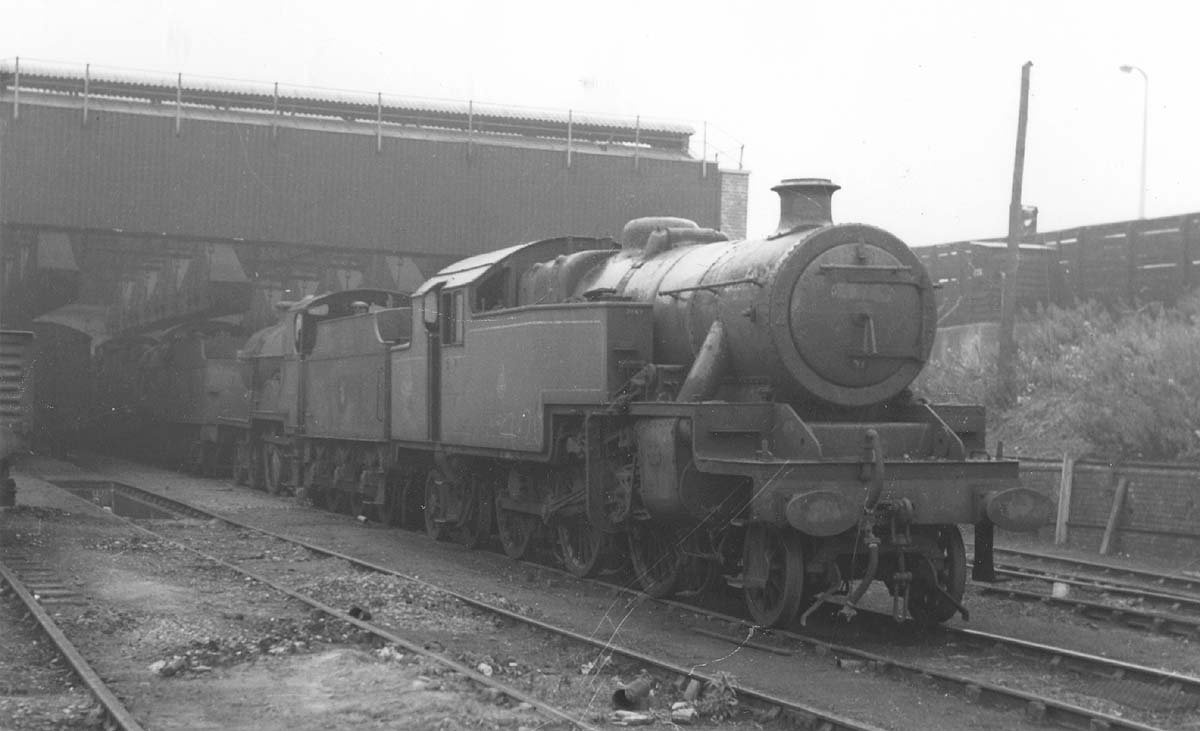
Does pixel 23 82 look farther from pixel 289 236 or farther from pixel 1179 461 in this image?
pixel 1179 461

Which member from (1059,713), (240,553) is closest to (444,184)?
(240,553)

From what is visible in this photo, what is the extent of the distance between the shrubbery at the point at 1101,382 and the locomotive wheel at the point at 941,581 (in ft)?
22.4

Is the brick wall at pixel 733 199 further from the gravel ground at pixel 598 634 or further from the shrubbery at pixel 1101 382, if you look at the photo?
the gravel ground at pixel 598 634

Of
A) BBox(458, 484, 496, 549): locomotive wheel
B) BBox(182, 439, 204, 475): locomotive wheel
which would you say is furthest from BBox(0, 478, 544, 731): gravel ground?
BBox(182, 439, 204, 475): locomotive wheel

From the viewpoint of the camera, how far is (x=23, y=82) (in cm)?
2998

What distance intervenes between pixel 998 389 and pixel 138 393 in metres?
22.9

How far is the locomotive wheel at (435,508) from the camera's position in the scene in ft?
49.7

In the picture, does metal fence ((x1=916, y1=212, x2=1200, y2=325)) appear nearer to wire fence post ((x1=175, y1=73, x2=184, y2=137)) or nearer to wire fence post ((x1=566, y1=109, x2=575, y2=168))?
wire fence post ((x1=566, y1=109, x2=575, y2=168))

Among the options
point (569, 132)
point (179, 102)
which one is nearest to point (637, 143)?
point (569, 132)

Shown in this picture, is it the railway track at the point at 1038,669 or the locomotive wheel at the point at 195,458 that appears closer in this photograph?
the railway track at the point at 1038,669

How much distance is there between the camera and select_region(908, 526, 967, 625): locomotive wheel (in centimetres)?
956

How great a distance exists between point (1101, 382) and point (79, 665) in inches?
573

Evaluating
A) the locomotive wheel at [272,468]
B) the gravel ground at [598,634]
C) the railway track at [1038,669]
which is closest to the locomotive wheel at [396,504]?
the gravel ground at [598,634]

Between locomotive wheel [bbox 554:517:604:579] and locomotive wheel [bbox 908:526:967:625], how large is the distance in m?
2.86
